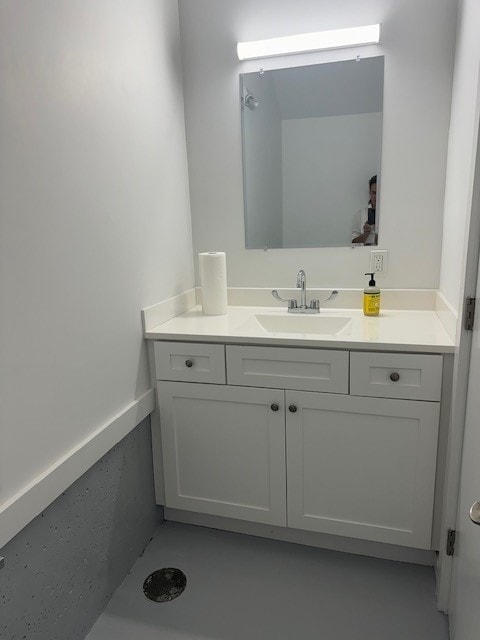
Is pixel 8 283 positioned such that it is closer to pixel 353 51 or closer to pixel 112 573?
pixel 112 573

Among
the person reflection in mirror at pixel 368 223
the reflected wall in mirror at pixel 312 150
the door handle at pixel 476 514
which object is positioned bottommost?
the door handle at pixel 476 514

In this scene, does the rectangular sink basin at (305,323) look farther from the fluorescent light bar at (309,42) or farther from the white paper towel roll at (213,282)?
the fluorescent light bar at (309,42)

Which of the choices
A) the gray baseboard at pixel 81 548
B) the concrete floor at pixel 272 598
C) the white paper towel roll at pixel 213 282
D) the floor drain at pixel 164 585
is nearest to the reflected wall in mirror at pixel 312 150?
the white paper towel roll at pixel 213 282

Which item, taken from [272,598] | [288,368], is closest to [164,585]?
[272,598]

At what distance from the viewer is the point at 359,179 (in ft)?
6.11

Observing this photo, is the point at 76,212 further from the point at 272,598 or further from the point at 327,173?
the point at 272,598

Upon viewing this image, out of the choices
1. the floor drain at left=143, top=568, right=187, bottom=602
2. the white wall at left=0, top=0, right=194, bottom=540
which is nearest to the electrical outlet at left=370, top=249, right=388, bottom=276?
the white wall at left=0, top=0, right=194, bottom=540

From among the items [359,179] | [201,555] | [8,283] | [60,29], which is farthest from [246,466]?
[60,29]

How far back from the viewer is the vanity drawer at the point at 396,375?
4.64 ft

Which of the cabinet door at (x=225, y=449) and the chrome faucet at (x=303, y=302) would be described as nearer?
the cabinet door at (x=225, y=449)

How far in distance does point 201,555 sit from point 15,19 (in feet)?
5.95

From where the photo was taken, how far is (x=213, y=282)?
189 cm

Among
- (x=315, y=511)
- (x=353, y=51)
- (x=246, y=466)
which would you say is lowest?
(x=315, y=511)

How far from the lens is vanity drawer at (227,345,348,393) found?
151cm
